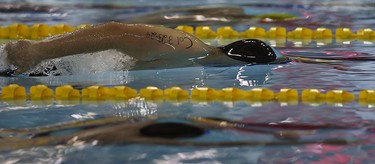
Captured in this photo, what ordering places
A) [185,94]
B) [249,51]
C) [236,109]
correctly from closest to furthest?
[236,109], [185,94], [249,51]

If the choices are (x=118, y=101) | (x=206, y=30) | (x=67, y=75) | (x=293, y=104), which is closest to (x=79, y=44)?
(x=67, y=75)

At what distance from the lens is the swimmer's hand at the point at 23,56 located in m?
4.51

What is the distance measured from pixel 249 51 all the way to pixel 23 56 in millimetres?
1401

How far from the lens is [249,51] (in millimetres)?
4871

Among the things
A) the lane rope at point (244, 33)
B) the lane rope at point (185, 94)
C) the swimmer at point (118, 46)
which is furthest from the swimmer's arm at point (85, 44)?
the lane rope at point (244, 33)

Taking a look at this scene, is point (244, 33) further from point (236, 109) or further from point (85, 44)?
point (236, 109)

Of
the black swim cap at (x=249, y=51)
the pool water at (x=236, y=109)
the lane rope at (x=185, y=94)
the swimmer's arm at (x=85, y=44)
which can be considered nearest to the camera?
the pool water at (x=236, y=109)

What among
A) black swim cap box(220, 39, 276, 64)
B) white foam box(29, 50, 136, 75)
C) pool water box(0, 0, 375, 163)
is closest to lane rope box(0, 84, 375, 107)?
pool water box(0, 0, 375, 163)

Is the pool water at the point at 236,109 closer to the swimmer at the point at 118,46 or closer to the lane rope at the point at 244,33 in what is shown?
the swimmer at the point at 118,46

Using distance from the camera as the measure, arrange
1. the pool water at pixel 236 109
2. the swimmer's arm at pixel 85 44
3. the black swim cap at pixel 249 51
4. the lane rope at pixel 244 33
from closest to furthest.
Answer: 1. the pool water at pixel 236 109
2. the swimmer's arm at pixel 85 44
3. the black swim cap at pixel 249 51
4. the lane rope at pixel 244 33

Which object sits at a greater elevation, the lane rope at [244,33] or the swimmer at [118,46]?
the lane rope at [244,33]

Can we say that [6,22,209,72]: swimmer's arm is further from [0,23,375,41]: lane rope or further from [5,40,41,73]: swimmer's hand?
[0,23,375,41]: lane rope

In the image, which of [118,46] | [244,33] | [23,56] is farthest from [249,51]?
[244,33]

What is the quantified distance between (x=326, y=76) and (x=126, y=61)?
1189mm
